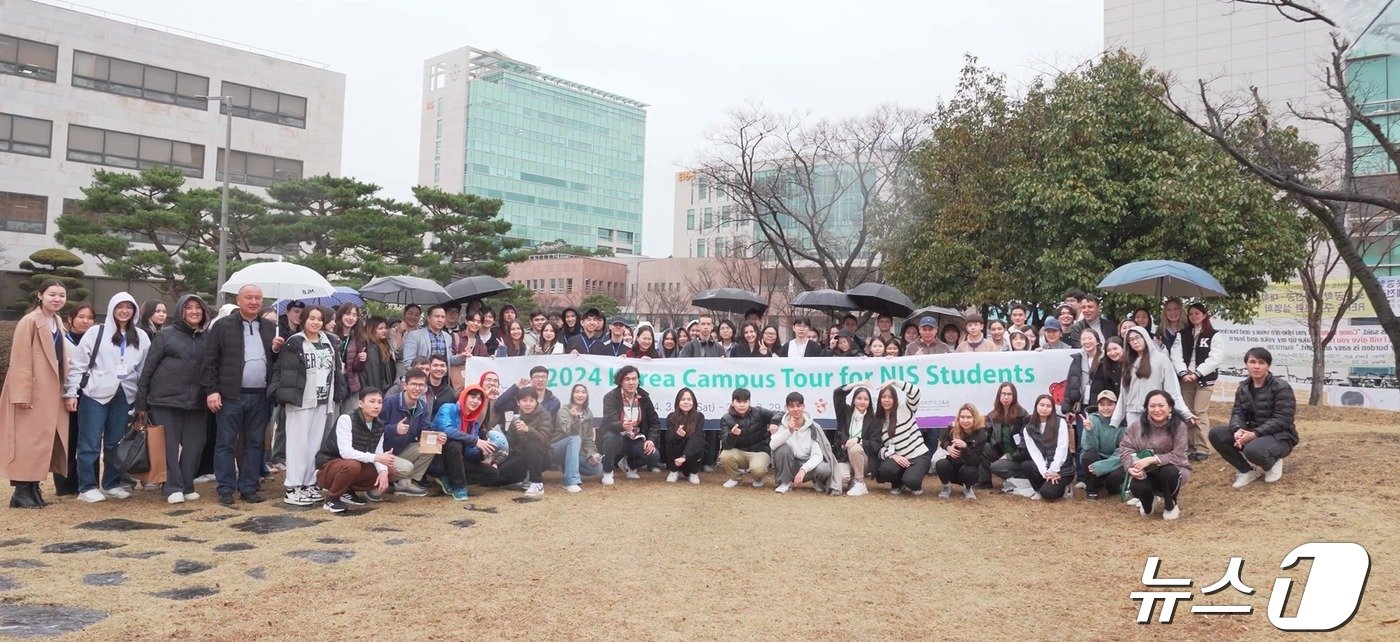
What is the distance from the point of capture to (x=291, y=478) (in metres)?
7.42

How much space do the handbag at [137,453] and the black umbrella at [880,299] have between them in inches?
313

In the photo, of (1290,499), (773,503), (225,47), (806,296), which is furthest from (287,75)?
(1290,499)

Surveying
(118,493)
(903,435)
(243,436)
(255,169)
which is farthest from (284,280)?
(255,169)

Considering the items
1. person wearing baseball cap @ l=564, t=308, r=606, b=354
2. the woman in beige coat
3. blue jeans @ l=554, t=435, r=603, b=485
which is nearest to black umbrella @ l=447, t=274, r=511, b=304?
person wearing baseball cap @ l=564, t=308, r=606, b=354

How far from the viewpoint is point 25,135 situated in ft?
109

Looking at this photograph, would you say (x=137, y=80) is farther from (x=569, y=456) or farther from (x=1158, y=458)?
(x=1158, y=458)

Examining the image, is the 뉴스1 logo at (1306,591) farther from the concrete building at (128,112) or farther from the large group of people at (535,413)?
the concrete building at (128,112)

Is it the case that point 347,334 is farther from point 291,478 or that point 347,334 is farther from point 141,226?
point 141,226

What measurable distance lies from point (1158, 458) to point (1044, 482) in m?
1.26

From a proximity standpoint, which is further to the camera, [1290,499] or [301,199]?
[301,199]

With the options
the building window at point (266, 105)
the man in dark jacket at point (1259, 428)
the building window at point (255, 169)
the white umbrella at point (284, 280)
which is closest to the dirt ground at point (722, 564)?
the man in dark jacket at point (1259, 428)

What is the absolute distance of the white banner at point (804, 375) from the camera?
30.7ft

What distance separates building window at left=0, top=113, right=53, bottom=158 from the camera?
3297 cm

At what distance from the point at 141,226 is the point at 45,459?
21.5 meters
